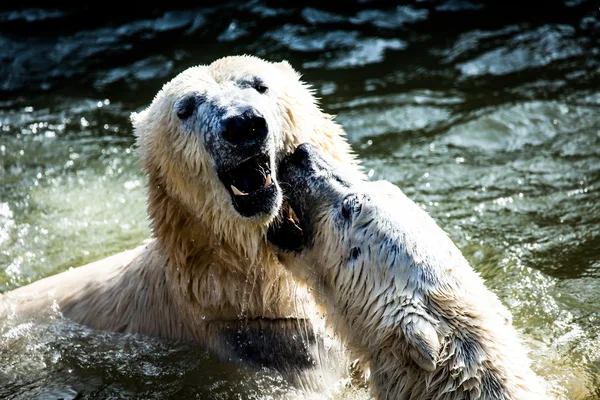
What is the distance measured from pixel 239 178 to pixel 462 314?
4.27ft

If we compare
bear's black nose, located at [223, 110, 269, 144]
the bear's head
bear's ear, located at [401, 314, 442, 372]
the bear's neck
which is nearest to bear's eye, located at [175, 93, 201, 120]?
the bear's head

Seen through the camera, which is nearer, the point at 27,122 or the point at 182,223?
the point at 182,223

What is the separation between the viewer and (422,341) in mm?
3420

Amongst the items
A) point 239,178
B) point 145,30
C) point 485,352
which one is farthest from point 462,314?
point 145,30

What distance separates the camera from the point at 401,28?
9.40 metres

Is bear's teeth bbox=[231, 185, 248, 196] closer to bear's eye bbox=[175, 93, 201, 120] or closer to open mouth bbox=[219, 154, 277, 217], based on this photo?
open mouth bbox=[219, 154, 277, 217]

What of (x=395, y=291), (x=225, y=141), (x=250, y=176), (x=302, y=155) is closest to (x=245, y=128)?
(x=225, y=141)

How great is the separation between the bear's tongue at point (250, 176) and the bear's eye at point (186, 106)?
41 cm

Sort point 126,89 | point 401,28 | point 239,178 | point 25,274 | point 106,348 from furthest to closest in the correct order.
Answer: point 401,28 → point 126,89 → point 25,274 → point 106,348 → point 239,178

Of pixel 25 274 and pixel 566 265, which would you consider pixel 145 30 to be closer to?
pixel 25 274

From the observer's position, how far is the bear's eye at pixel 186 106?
404cm

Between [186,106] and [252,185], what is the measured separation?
55 centimetres

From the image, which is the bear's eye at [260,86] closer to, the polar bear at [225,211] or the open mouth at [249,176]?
the polar bear at [225,211]

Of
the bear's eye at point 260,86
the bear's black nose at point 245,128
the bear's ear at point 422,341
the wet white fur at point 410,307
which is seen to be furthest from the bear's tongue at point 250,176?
the bear's ear at point 422,341
